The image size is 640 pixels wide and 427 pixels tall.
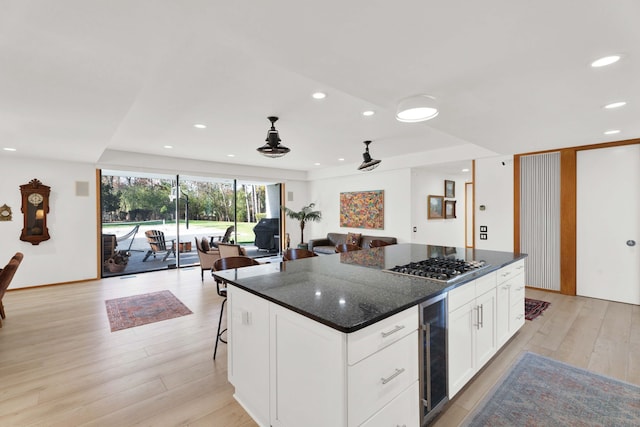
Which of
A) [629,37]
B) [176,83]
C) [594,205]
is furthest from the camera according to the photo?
[594,205]

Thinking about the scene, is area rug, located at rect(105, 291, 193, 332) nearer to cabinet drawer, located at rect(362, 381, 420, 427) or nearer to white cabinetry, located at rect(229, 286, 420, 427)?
white cabinetry, located at rect(229, 286, 420, 427)

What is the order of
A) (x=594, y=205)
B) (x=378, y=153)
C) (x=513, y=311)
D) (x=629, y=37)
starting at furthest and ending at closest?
(x=378, y=153) < (x=594, y=205) < (x=513, y=311) < (x=629, y=37)

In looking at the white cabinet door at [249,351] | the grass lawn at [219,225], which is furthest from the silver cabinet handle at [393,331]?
the grass lawn at [219,225]

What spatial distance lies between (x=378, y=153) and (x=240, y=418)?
17.3ft

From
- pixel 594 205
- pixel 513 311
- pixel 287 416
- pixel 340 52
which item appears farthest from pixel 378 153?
pixel 287 416

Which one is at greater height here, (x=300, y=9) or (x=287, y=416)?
(x=300, y=9)

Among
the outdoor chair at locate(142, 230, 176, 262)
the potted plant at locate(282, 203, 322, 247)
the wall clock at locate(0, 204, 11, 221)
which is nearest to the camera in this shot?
the wall clock at locate(0, 204, 11, 221)

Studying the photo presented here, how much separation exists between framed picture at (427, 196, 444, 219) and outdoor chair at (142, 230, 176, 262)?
6.17 meters

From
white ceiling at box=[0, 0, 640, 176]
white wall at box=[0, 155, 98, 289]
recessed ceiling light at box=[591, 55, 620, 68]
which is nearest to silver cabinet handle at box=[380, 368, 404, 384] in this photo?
white ceiling at box=[0, 0, 640, 176]

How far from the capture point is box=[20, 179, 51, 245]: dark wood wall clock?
17.1ft

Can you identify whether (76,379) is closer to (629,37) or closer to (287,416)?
(287,416)

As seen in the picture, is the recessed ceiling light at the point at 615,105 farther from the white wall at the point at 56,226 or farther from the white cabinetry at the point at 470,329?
the white wall at the point at 56,226

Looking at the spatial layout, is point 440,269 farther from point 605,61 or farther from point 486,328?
point 605,61

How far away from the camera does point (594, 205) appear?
4.45 m
